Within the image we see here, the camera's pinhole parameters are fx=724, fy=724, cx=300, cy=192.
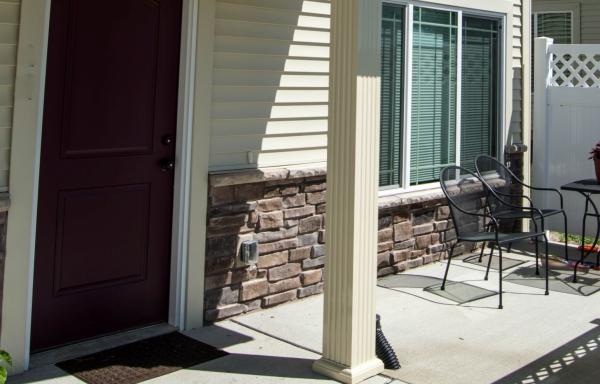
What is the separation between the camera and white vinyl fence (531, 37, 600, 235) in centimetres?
711

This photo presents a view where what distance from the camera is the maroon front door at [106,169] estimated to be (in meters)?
3.81

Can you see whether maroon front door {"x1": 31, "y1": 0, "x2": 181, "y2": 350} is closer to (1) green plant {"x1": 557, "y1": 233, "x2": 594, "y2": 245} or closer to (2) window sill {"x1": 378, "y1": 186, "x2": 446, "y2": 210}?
(2) window sill {"x1": 378, "y1": 186, "x2": 446, "y2": 210}

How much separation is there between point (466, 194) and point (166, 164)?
296 cm

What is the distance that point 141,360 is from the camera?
389cm

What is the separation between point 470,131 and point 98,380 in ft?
14.2

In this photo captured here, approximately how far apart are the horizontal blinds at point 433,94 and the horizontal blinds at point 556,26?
7105 mm

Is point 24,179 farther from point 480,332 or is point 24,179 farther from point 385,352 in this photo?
point 480,332

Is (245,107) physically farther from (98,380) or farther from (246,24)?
(98,380)

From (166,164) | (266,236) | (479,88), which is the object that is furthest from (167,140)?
(479,88)

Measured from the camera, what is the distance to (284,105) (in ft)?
16.0

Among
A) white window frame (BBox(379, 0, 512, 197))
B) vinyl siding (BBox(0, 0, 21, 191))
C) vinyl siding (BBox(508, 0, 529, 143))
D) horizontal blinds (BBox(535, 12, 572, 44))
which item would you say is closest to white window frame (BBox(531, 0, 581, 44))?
horizontal blinds (BBox(535, 12, 572, 44))

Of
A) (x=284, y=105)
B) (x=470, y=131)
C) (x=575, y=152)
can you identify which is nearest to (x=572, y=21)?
(x=575, y=152)

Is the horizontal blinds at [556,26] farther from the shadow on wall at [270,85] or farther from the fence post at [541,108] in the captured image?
the shadow on wall at [270,85]

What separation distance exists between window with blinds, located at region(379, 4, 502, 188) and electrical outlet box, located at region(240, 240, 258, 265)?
1.58 metres
